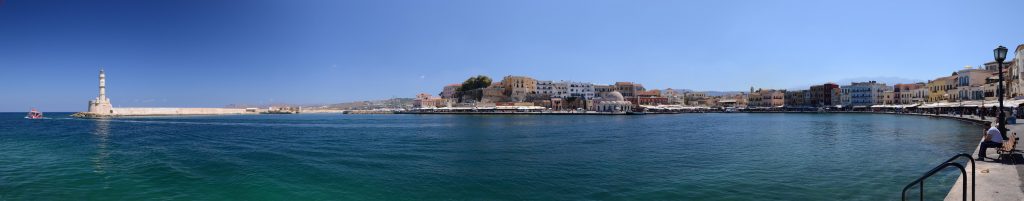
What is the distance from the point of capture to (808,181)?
423 inches

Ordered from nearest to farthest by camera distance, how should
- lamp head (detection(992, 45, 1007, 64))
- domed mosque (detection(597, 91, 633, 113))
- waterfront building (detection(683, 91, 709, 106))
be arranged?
lamp head (detection(992, 45, 1007, 64)), domed mosque (detection(597, 91, 633, 113)), waterfront building (detection(683, 91, 709, 106))

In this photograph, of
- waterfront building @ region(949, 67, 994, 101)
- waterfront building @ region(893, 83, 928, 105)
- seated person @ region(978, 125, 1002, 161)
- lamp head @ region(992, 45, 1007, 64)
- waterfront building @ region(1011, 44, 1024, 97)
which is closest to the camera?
seated person @ region(978, 125, 1002, 161)

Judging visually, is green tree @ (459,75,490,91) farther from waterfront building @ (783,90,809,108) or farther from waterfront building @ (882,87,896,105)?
waterfront building @ (882,87,896,105)

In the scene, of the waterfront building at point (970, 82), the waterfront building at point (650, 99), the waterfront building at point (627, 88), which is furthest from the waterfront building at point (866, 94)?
the waterfront building at point (627, 88)

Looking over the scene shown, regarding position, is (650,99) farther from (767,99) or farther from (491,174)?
(491,174)

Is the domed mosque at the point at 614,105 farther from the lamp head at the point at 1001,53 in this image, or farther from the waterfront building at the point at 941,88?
the lamp head at the point at 1001,53

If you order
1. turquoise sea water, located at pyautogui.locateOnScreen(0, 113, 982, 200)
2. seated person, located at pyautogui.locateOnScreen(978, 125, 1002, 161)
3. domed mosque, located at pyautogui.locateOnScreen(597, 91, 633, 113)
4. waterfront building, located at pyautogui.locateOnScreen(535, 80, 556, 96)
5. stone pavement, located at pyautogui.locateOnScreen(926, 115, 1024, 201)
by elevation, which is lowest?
turquoise sea water, located at pyautogui.locateOnScreen(0, 113, 982, 200)

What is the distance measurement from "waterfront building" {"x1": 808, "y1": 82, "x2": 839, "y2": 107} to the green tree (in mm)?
67765

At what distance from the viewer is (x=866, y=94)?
93.4 metres

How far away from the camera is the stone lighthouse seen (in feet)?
285

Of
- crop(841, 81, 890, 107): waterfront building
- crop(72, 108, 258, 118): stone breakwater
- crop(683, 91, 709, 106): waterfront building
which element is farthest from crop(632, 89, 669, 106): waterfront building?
crop(72, 108, 258, 118): stone breakwater

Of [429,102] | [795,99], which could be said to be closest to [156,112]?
[429,102]

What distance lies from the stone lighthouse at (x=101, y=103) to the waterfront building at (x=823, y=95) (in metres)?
129

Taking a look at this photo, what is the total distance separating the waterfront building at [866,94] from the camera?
92.9 m
